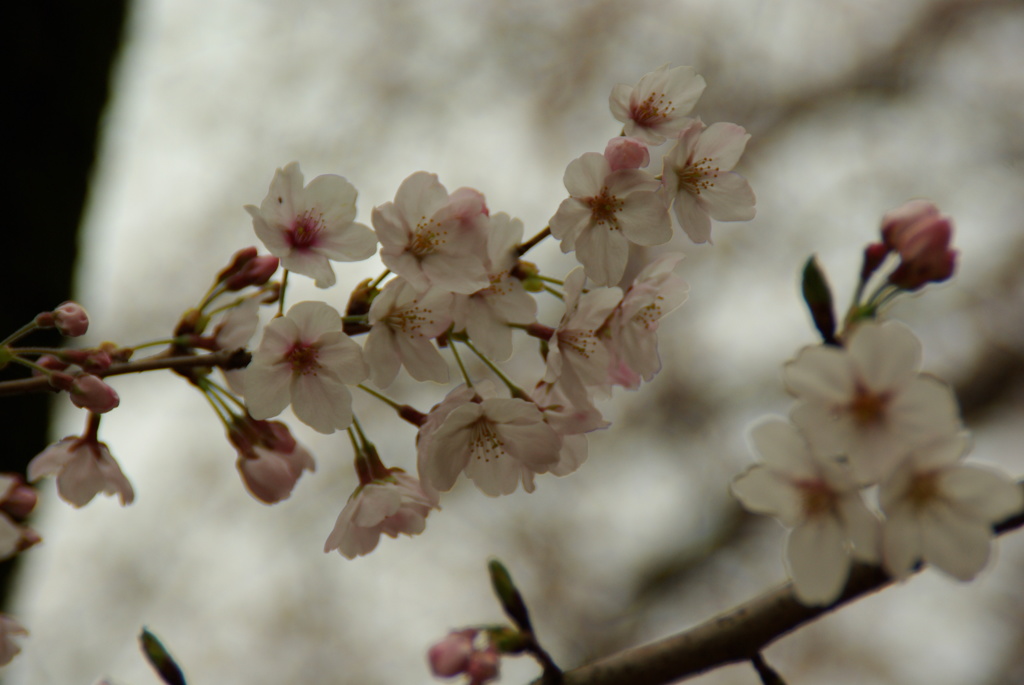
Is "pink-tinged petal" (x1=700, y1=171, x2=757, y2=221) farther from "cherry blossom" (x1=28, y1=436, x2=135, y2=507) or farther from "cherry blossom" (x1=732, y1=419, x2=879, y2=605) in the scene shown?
"cherry blossom" (x1=28, y1=436, x2=135, y2=507)

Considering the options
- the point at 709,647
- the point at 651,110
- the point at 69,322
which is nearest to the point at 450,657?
the point at 709,647

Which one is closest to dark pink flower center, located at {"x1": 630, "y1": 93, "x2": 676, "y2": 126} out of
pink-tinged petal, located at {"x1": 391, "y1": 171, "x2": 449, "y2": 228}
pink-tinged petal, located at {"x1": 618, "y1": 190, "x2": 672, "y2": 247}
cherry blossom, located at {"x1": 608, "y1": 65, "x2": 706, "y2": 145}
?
cherry blossom, located at {"x1": 608, "y1": 65, "x2": 706, "y2": 145}

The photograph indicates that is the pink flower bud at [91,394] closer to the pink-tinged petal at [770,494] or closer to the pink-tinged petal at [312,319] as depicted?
the pink-tinged petal at [312,319]

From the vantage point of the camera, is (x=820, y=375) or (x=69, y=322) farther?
(x=69, y=322)

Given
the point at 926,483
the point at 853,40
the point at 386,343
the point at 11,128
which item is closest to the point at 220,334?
the point at 386,343

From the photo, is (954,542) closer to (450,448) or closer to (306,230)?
(450,448)

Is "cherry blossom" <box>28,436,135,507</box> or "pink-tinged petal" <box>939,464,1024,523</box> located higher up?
"cherry blossom" <box>28,436,135,507</box>
